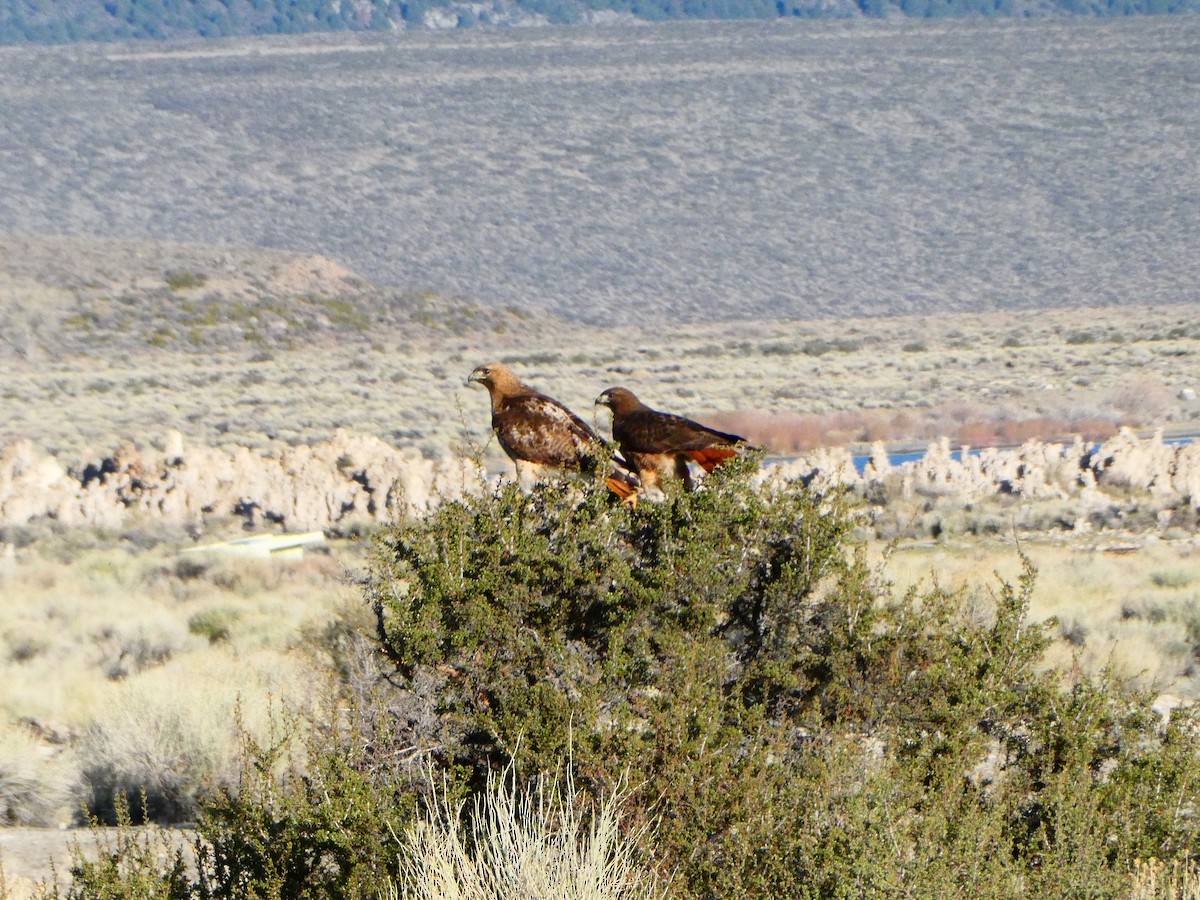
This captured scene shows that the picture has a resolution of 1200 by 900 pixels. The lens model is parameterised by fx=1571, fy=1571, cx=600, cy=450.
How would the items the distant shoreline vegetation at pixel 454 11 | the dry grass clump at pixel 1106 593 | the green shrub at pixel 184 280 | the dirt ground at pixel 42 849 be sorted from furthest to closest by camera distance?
the distant shoreline vegetation at pixel 454 11, the green shrub at pixel 184 280, the dry grass clump at pixel 1106 593, the dirt ground at pixel 42 849

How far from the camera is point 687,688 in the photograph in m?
5.05

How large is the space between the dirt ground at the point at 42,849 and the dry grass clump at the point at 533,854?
142 centimetres

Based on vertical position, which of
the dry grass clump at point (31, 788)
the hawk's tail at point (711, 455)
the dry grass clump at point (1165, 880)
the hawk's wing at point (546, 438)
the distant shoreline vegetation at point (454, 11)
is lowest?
the dry grass clump at point (31, 788)

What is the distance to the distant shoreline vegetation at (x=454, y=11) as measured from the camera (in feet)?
241

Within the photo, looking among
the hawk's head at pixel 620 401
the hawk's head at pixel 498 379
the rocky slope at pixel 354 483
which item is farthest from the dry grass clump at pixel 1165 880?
the rocky slope at pixel 354 483

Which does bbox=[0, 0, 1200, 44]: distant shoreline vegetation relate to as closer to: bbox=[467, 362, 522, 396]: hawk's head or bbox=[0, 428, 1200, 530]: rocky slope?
bbox=[0, 428, 1200, 530]: rocky slope

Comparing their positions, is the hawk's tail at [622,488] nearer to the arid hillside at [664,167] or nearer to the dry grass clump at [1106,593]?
the dry grass clump at [1106,593]

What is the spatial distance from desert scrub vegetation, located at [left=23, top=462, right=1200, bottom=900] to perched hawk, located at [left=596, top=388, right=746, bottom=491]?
0.59 ft

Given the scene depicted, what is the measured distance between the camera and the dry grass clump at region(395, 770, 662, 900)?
4.16m

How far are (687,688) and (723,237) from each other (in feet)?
157

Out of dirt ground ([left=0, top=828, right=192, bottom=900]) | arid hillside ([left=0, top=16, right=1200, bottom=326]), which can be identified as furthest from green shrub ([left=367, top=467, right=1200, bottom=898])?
arid hillside ([left=0, top=16, right=1200, bottom=326])

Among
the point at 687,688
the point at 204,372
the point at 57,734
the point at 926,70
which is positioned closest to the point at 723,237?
the point at 926,70

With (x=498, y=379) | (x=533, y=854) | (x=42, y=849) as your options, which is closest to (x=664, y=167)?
(x=498, y=379)

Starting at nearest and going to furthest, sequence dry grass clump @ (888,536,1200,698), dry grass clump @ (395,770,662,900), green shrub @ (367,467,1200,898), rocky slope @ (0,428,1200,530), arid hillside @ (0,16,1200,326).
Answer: dry grass clump @ (395,770,662,900) < green shrub @ (367,467,1200,898) < dry grass clump @ (888,536,1200,698) < rocky slope @ (0,428,1200,530) < arid hillside @ (0,16,1200,326)
